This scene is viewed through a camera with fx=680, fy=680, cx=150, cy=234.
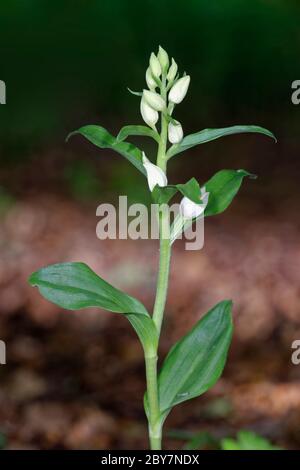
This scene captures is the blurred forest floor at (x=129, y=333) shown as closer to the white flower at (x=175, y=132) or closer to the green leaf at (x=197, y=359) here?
the green leaf at (x=197, y=359)

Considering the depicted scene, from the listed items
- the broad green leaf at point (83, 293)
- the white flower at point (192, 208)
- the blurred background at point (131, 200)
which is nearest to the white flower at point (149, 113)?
the white flower at point (192, 208)

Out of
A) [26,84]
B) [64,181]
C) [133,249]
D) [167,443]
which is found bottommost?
[167,443]

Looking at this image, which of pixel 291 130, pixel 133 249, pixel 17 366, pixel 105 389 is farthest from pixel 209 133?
pixel 291 130

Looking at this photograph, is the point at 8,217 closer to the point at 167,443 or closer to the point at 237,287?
the point at 237,287

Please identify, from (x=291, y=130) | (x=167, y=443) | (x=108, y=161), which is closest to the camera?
(x=167, y=443)

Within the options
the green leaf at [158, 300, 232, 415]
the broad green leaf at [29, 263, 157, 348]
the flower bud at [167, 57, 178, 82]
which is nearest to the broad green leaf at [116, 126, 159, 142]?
the flower bud at [167, 57, 178, 82]

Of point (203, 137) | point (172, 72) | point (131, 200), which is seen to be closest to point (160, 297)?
point (203, 137)
